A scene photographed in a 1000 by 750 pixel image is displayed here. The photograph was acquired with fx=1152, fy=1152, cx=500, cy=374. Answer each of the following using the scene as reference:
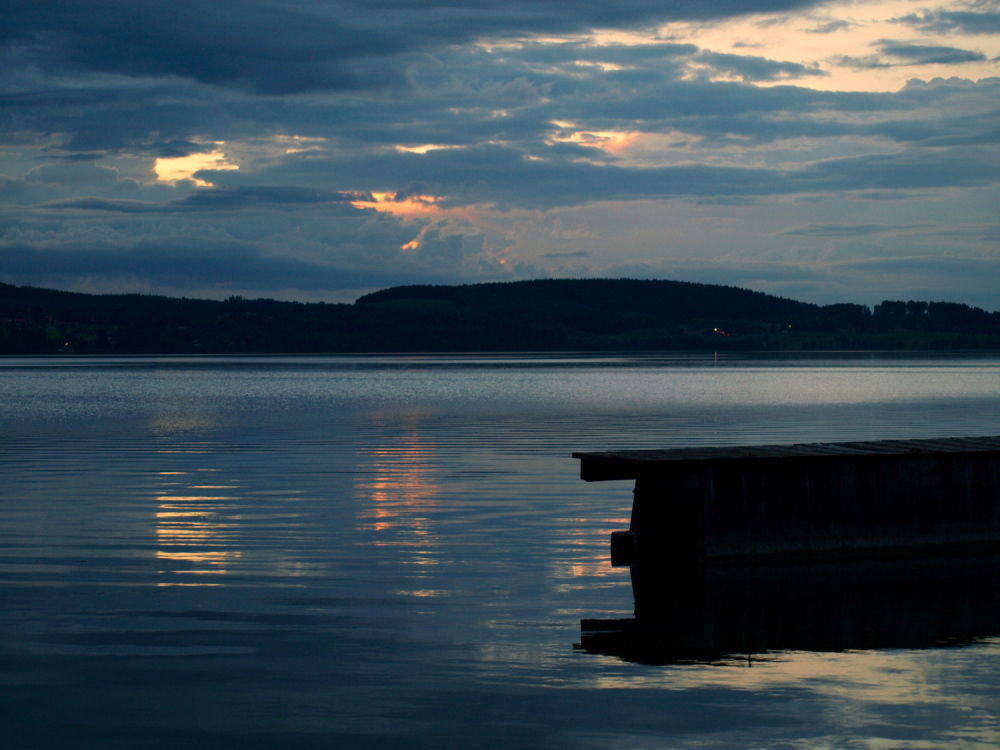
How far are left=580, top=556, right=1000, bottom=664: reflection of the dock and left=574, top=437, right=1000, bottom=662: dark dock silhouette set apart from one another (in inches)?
1.2

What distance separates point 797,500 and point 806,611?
2885 millimetres

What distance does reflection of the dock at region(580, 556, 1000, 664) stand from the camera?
10914mm

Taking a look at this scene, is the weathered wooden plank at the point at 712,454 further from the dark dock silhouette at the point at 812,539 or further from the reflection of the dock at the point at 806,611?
the reflection of the dock at the point at 806,611

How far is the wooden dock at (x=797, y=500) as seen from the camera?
14.4 metres

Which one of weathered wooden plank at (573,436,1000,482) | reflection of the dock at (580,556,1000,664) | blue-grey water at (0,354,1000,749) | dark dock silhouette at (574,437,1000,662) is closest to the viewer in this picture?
blue-grey water at (0,354,1000,749)

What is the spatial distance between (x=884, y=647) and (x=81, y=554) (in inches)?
402

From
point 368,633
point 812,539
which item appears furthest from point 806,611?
point 368,633

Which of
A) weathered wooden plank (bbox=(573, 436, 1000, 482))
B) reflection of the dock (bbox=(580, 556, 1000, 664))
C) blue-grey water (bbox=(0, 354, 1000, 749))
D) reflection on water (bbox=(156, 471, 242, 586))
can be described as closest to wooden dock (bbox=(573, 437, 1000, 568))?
weathered wooden plank (bbox=(573, 436, 1000, 482))

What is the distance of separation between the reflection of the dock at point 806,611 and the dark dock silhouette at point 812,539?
0.10 feet

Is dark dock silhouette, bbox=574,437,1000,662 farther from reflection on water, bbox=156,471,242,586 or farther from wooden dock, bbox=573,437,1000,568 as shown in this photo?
reflection on water, bbox=156,471,242,586

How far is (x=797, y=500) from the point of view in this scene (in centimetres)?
1491

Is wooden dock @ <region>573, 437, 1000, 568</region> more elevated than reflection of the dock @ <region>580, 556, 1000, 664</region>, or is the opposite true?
wooden dock @ <region>573, 437, 1000, 568</region>

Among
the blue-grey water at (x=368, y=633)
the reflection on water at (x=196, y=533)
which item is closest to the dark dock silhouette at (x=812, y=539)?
the blue-grey water at (x=368, y=633)

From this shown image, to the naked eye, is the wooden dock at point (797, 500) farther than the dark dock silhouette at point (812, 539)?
Yes
